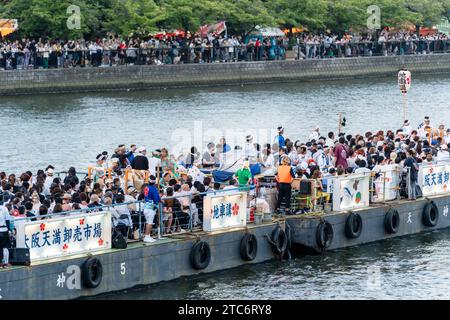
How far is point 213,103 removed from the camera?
230 ft

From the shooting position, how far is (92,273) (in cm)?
3008

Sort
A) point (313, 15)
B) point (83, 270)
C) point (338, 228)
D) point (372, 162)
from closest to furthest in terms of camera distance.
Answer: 1. point (83, 270)
2. point (338, 228)
3. point (372, 162)
4. point (313, 15)

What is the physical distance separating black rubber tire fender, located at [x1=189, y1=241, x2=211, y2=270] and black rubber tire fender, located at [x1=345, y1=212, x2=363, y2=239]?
467cm

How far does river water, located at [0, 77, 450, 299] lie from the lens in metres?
32.8

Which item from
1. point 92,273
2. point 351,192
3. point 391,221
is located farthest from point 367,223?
point 92,273

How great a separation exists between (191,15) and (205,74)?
14.9 feet

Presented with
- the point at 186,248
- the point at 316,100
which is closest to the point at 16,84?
the point at 316,100

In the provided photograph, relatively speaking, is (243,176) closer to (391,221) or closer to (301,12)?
(391,221)

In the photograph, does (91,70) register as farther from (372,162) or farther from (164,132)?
(372,162)

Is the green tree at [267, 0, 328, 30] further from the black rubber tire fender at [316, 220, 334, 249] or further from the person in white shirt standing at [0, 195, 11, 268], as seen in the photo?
the person in white shirt standing at [0, 195, 11, 268]

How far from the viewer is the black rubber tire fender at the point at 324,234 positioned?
34.8m

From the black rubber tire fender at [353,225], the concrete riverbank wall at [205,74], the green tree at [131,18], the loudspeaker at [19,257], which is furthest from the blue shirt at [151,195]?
the green tree at [131,18]

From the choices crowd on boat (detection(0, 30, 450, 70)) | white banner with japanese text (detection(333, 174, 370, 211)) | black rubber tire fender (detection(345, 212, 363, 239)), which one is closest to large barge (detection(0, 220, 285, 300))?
white banner with japanese text (detection(333, 174, 370, 211))

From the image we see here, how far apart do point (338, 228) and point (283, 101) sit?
122ft
